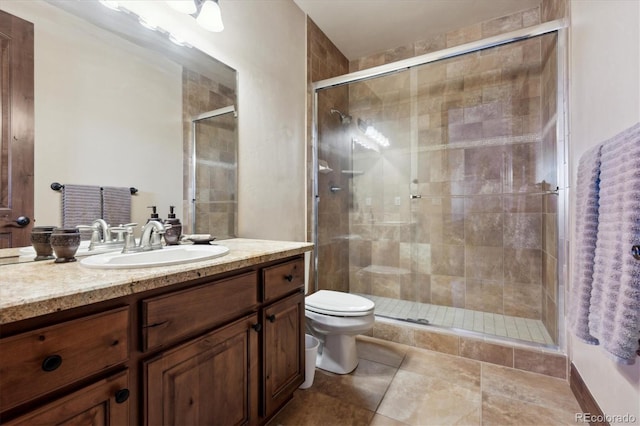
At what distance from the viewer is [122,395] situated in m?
0.74

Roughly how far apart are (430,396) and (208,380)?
1.24 metres

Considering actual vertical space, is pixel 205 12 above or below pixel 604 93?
above

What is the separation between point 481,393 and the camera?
1.61 meters

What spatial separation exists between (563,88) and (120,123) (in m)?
2.50

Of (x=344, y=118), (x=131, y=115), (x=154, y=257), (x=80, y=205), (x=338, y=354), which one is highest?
(x=344, y=118)

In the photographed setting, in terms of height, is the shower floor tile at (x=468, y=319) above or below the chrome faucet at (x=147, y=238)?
below

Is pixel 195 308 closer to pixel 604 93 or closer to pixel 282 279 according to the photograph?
pixel 282 279

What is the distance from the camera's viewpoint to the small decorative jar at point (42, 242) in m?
0.98

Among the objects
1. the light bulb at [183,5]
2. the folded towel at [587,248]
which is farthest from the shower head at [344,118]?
the folded towel at [587,248]

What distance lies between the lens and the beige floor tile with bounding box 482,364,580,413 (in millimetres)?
1530

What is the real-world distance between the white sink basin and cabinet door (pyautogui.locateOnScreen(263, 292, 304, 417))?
0.37 m

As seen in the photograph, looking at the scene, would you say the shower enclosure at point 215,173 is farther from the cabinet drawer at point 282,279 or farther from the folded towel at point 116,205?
the cabinet drawer at point 282,279

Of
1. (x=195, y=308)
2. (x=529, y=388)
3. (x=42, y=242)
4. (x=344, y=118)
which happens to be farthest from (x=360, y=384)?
(x=344, y=118)

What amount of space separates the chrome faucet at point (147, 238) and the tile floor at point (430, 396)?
3.41ft
